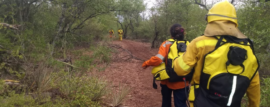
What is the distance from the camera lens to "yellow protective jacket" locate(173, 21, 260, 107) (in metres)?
1.75

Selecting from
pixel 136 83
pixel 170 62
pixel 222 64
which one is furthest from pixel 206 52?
pixel 136 83

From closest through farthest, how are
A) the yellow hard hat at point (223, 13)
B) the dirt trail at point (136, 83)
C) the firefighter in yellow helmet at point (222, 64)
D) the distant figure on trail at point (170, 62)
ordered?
the firefighter in yellow helmet at point (222, 64) < the yellow hard hat at point (223, 13) < the distant figure on trail at point (170, 62) < the dirt trail at point (136, 83)

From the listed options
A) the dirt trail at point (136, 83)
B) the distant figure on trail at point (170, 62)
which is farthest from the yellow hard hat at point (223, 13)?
the dirt trail at point (136, 83)

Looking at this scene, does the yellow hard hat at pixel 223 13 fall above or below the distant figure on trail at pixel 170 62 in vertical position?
above

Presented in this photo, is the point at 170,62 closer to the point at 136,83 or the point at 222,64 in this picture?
the point at 222,64

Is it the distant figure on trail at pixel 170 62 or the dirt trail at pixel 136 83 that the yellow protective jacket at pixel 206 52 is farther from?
the dirt trail at pixel 136 83

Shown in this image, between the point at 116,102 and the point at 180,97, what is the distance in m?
1.46

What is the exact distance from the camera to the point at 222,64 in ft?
5.50

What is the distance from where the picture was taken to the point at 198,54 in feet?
5.94

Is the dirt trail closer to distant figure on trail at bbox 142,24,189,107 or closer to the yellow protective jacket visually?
distant figure on trail at bbox 142,24,189,107

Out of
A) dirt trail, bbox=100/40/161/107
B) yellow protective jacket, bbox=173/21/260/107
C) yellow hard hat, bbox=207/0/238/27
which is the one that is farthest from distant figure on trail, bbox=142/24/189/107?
dirt trail, bbox=100/40/161/107

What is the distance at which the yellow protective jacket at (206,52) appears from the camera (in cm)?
175

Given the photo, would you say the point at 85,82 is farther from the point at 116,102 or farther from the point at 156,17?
the point at 156,17

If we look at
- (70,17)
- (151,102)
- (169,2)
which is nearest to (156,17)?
(169,2)
